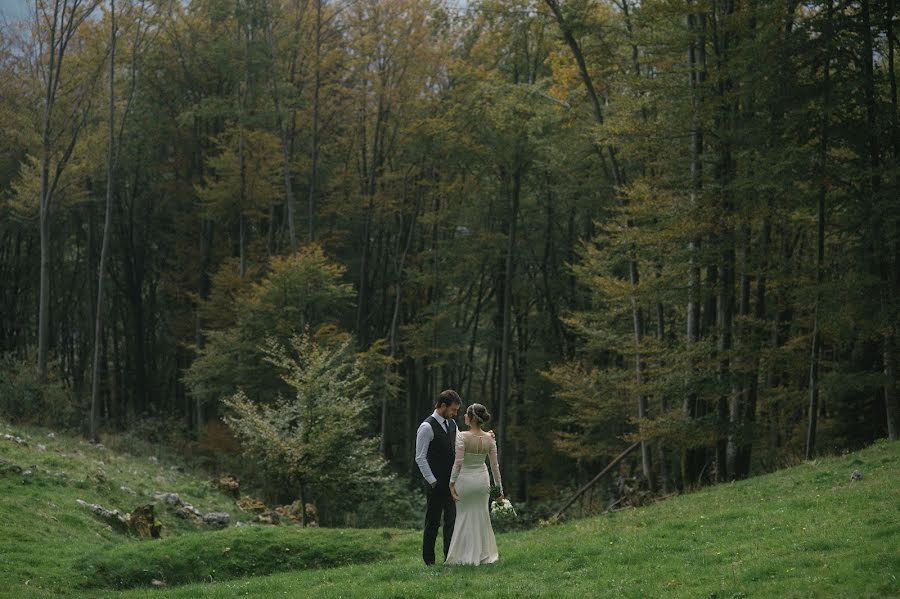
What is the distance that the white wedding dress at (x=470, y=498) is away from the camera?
31.9 ft

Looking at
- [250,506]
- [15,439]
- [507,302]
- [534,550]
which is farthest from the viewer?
[507,302]

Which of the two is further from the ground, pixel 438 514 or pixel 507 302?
pixel 507 302

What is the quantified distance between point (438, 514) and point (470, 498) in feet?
1.86

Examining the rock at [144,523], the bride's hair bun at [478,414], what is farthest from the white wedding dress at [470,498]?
the rock at [144,523]

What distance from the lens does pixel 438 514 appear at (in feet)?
33.2

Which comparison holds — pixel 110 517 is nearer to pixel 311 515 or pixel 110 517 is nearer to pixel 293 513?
pixel 293 513

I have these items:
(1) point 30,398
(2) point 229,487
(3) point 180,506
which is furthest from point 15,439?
(1) point 30,398

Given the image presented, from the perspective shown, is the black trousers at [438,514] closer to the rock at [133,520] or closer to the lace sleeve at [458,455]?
the lace sleeve at [458,455]

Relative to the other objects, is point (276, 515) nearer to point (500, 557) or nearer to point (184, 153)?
point (500, 557)

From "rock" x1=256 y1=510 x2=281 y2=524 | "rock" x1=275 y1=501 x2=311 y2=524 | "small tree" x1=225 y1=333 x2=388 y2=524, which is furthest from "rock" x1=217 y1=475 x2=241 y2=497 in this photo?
"small tree" x1=225 y1=333 x2=388 y2=524

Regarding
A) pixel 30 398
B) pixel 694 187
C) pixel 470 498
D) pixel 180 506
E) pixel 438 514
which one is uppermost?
pixel 694 187

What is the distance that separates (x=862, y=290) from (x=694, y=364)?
3414 mm

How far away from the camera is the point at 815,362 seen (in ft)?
55.0

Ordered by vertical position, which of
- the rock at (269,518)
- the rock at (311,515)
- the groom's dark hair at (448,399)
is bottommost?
the rock at (311,515)
